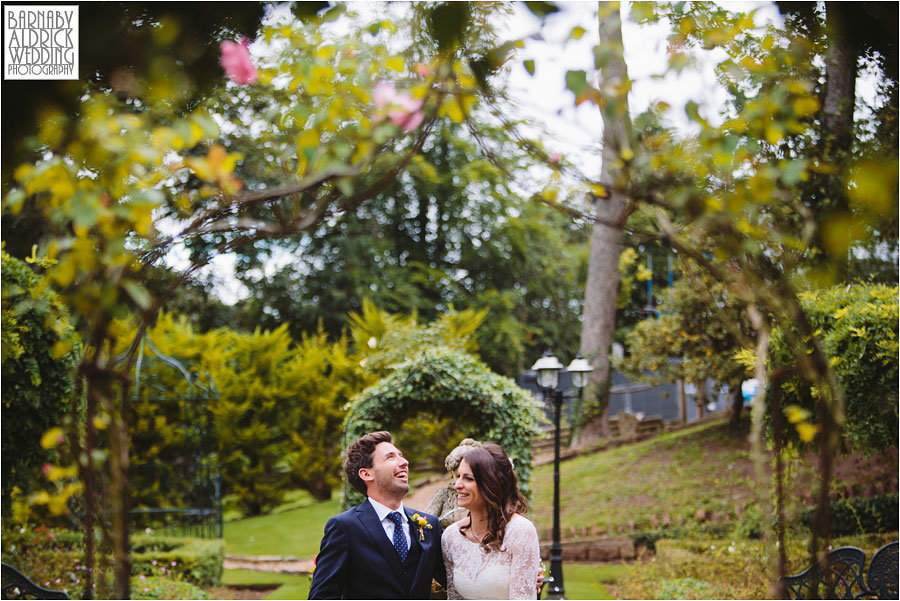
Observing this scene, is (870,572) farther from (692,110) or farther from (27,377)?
(27,377)

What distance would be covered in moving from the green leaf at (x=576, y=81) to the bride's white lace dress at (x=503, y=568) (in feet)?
5.61

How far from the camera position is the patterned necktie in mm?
2857

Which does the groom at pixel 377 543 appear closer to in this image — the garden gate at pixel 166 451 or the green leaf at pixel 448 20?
the green leaf at pixel 448 20

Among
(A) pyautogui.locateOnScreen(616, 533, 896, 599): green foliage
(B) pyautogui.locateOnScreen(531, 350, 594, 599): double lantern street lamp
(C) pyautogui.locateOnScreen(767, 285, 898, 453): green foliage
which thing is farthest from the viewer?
(B) pyautogui.locateOnScreen(531, 350, 594, 599): double lantern street lamp

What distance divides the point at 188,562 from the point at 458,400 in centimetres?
314

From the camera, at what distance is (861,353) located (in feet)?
16.0

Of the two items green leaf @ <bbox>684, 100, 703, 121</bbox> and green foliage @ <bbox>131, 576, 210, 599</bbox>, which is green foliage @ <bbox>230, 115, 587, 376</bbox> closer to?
green foliage @ <bbox>131, 576, 210, 599</bbox>

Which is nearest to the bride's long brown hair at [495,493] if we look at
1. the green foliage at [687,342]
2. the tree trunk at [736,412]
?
the green foliage at [687,342]

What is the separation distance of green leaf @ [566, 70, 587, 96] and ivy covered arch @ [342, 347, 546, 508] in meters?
4.64

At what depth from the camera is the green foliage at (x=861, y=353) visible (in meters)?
4.87

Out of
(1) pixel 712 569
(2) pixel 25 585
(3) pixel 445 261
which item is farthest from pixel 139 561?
(3) pixel 445 261

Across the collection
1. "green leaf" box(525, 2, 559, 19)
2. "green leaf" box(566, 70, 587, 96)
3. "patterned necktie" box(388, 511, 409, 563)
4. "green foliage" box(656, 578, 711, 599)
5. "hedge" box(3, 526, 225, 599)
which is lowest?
"green foliage" box(656, 578, 711, 599)

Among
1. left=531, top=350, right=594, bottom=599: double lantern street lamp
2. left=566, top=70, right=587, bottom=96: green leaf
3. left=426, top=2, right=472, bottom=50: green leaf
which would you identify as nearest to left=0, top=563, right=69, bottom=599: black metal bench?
left=426, top=2, right=472, bottom=50: green leaf

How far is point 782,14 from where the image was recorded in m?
2.76
